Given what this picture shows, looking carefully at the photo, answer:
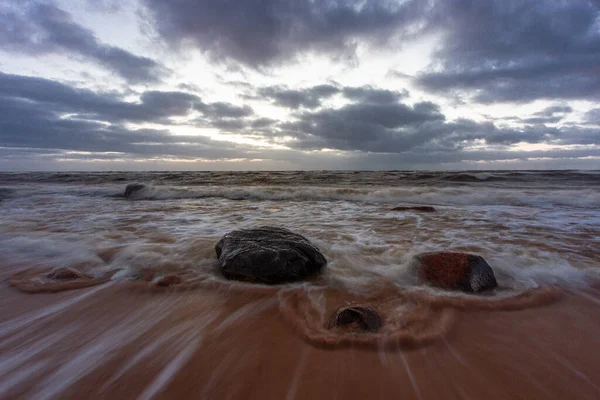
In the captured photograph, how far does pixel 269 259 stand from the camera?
331cm

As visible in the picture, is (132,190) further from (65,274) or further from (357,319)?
(357,319)

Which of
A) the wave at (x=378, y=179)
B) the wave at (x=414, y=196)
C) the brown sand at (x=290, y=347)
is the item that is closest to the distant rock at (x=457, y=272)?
the brown sand at (x=290, y=347)

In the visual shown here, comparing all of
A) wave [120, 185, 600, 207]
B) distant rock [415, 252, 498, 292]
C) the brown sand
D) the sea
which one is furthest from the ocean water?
wave [120, 185, 600, 207]

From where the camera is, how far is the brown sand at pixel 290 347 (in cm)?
165

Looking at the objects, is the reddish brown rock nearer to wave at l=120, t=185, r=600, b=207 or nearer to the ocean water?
the ocean water

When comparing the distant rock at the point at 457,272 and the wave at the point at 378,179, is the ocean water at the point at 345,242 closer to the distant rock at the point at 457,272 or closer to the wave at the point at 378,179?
the distant rock at the point at 457,272

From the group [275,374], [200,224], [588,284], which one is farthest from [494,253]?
[200,224]

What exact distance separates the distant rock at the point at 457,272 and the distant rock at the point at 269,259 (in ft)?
4.05

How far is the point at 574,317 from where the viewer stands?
238cm

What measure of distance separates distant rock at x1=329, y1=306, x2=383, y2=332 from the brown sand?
0.26 feet

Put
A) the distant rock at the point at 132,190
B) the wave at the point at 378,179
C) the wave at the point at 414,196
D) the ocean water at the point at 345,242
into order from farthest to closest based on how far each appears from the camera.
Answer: the wave at the point at 378,179 < the distant rock at the point at 132,190 < the wave at the point at 414,196 < the ocean water at the point at 345,242

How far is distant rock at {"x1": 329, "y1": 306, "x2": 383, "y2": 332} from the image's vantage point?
221cm

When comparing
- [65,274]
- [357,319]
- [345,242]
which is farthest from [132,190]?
[357,319]

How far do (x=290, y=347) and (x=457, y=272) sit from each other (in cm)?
202
